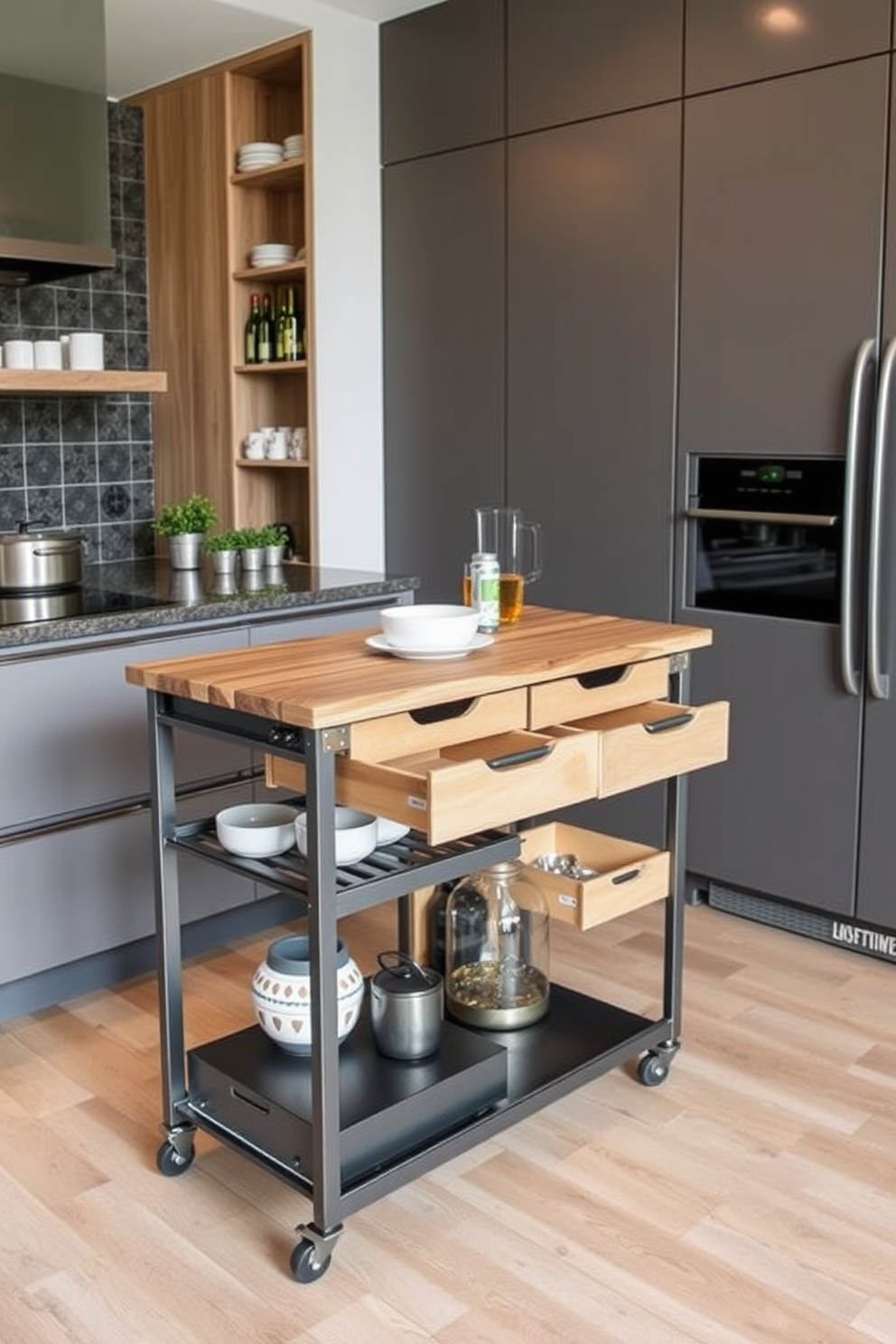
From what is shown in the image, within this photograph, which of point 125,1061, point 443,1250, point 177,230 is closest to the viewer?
point 443,1250

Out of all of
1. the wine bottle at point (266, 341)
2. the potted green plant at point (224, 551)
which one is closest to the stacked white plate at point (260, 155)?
the wine bottle at point (266, 341)

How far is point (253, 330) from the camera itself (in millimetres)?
3963

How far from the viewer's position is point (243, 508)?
4.09 meters

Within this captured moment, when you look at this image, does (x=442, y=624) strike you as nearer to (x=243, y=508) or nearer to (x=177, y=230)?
(x=243, y=508)

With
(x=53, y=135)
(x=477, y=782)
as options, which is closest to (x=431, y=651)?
(x=477, y=782)

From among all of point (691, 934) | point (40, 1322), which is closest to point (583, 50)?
point (691, 934)

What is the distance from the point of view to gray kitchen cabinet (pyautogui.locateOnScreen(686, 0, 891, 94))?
112 inches

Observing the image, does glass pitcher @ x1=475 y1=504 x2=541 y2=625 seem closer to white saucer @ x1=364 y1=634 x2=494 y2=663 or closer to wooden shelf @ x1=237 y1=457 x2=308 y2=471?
white saucer @ x1=364 y1=634 x2=494 y2=663

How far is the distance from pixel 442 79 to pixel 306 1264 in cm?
308

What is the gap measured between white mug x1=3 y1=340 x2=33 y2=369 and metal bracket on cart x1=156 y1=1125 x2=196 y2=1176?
190cm

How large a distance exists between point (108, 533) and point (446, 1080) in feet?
8.05

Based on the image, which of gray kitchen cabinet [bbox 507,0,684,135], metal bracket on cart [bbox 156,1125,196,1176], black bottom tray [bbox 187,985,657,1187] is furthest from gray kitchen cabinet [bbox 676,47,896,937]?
metal bracket on cart [bbox 156,1125,196,1176]

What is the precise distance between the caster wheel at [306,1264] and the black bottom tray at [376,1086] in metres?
0.10

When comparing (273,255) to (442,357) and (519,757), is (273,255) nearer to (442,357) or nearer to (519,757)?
(442,357)
